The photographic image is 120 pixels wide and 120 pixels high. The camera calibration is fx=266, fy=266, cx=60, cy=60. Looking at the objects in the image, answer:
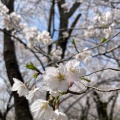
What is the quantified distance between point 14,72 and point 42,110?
121 inches

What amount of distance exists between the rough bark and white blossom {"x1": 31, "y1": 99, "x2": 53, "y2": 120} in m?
2.72

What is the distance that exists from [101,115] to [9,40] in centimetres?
475

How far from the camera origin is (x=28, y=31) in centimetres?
462

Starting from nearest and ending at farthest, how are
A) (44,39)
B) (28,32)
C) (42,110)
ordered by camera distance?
(42,110) < (44,39) < (28,32)

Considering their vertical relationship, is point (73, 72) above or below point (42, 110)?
above

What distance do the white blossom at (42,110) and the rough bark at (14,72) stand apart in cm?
272

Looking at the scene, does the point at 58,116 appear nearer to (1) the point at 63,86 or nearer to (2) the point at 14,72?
(1) the point at 63,86

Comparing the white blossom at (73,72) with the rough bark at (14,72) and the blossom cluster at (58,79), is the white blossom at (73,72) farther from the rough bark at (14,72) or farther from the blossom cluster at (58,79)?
the rough bark at (14,72)

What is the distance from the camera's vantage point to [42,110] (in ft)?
3.44

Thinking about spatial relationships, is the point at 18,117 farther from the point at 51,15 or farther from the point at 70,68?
the point at 70,68

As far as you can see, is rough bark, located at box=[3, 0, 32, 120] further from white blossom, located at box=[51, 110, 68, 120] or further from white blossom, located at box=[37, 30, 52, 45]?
white blossom, located at box=[51, 110, 68, 120]

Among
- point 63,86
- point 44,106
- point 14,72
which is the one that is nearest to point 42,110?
point 44,106

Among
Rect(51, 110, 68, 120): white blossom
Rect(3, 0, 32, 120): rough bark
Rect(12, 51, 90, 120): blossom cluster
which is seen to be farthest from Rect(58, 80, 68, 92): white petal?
Rect(3, 0, 32, 120): rough bark

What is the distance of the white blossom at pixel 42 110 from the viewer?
1.03 metres
